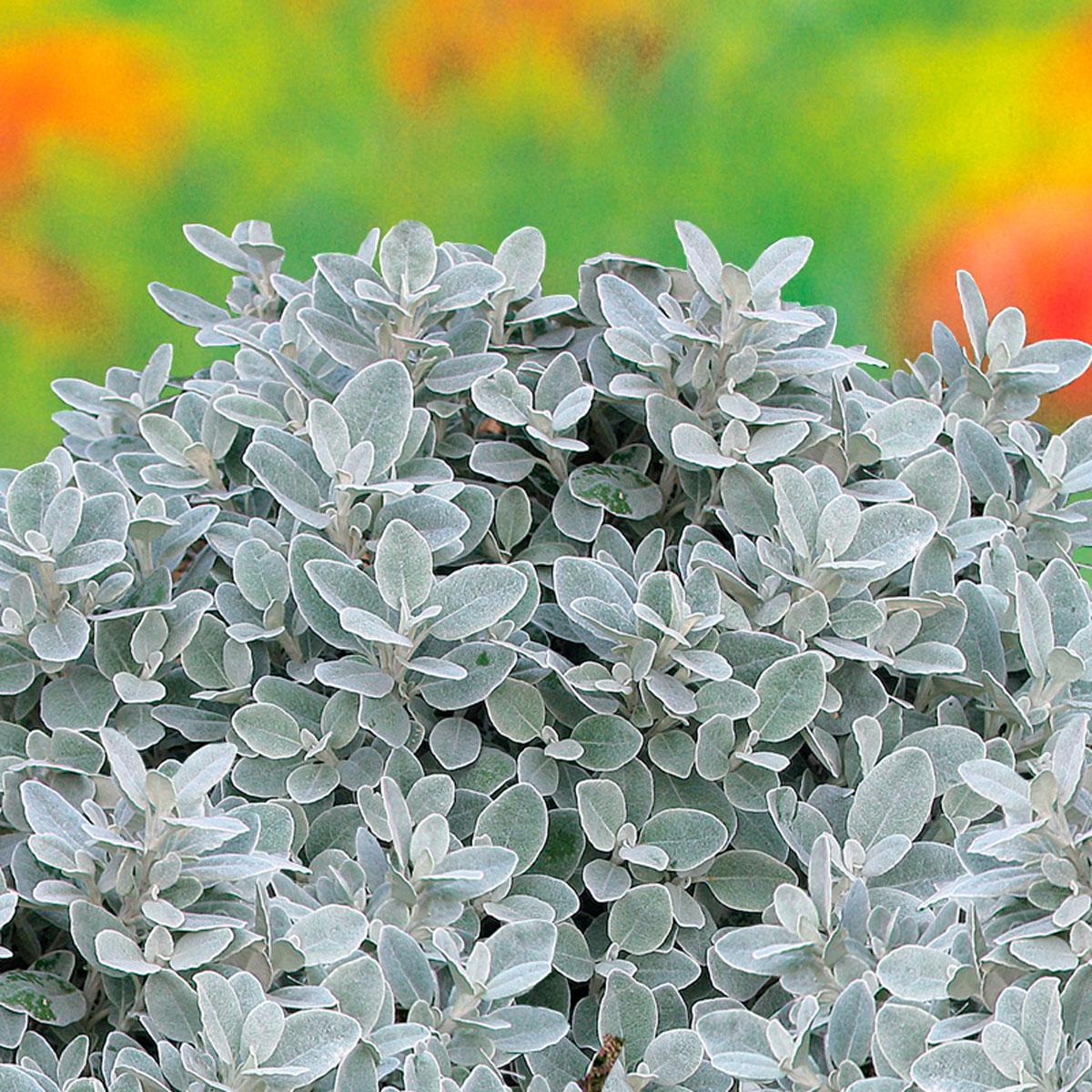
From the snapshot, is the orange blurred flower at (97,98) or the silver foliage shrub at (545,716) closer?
the silver foliage shrub at (545,716)

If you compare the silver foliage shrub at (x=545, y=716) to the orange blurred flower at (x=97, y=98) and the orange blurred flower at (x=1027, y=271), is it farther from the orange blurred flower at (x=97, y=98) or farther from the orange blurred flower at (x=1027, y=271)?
the orange blurred flower at (x=97, y=98)

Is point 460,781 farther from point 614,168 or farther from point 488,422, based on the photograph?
point 614,168

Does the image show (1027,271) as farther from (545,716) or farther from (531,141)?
(545,716)

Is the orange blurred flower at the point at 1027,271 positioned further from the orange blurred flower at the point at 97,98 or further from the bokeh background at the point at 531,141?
the orange blurred flower at the point at 97,98

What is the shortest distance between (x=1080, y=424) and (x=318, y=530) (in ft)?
1.68

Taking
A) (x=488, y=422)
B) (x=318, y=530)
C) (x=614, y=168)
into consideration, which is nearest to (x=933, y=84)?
(x=614, y=168)

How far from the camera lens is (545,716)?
83 centimetres

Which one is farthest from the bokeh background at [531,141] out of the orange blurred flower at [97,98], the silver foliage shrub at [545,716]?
the silver foliage shrub at [545,716]

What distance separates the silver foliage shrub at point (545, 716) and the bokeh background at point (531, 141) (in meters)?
1.05

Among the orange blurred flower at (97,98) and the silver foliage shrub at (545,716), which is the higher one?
the orange blurred flower at (97,98)

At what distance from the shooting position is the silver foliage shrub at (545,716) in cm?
66

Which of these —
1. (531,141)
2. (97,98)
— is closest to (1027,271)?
(531,141)

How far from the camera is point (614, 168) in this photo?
6.64ft

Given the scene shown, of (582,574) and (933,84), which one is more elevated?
(933,84)
